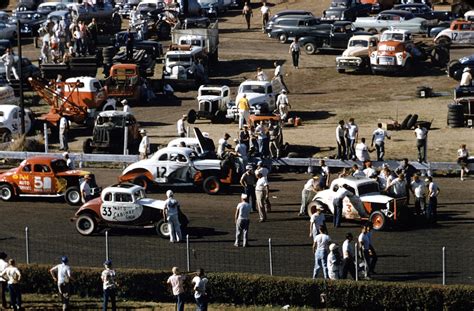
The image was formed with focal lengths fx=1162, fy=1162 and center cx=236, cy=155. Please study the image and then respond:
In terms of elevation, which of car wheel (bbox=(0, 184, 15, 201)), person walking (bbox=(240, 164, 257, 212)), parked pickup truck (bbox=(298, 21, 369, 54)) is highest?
parked pickup truck (bbox=(298, 21, 369, 54))

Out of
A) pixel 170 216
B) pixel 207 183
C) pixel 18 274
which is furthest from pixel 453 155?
pixel 18 274

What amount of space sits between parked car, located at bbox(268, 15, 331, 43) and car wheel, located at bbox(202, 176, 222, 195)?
992 inches

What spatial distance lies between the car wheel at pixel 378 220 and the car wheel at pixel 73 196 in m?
A: 7.56

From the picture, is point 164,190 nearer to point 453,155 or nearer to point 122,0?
point 453,155

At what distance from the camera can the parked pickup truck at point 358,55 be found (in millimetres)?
48844

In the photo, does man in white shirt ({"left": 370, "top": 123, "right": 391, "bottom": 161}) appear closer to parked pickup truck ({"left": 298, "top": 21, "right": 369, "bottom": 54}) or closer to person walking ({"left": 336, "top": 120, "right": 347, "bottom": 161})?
person walking ({"left": 336, "top": 120, "right": 347, "bottom": 161})

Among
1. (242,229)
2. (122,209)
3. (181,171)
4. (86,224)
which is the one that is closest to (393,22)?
(181,171)

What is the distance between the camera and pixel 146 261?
24.3 meters

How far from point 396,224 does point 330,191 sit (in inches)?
67.0

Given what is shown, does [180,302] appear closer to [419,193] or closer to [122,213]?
[122,213]

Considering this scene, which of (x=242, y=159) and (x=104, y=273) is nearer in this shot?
(x=104, y=273)

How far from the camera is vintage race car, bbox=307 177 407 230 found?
26.3 metres

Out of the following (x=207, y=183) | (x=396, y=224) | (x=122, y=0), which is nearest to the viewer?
(x=396, y=224)

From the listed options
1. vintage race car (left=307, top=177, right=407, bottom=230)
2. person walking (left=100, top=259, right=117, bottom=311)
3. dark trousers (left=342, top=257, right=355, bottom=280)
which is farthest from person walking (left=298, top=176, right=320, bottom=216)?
person walking (left=100, top=259, right=117, bottom=311)
